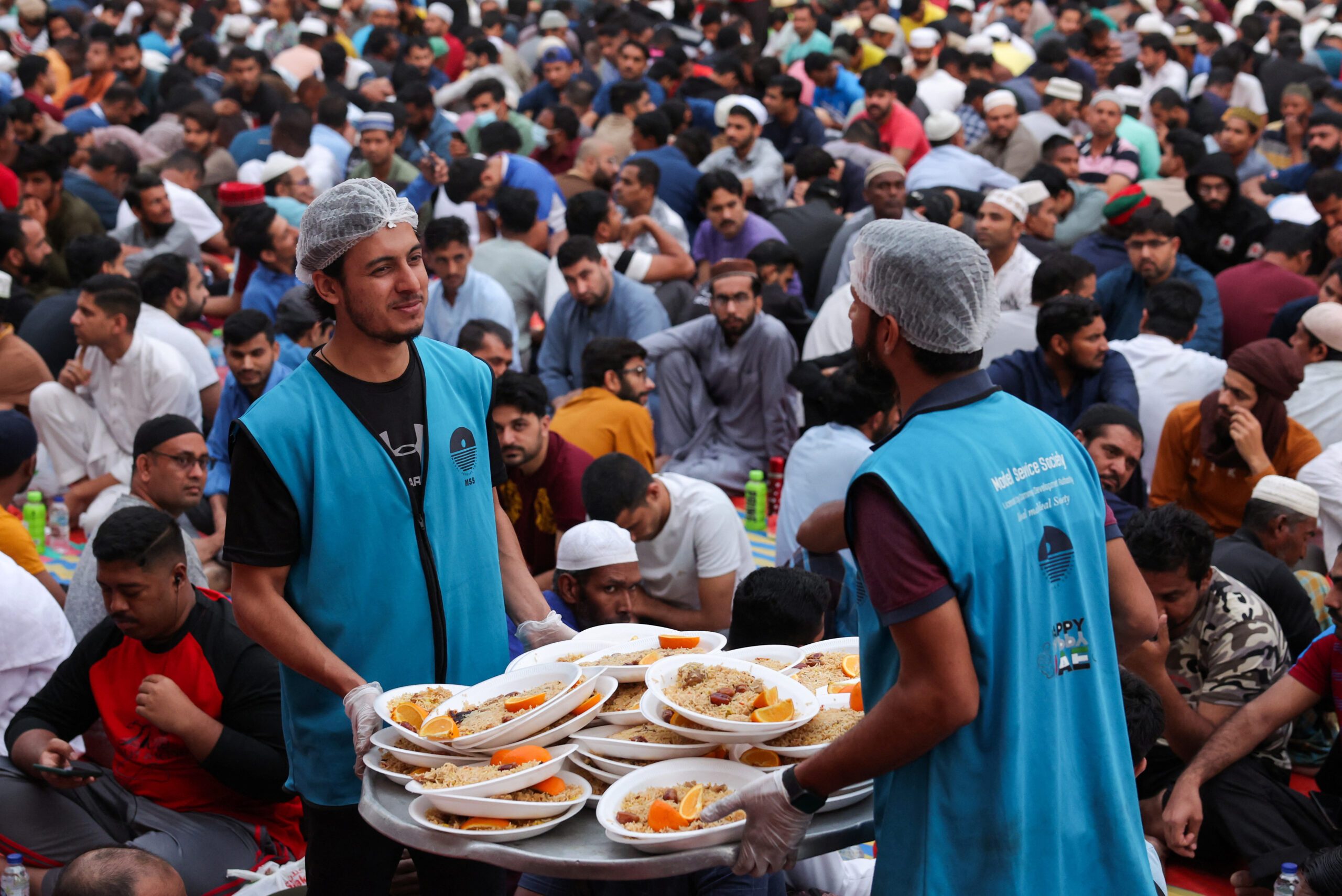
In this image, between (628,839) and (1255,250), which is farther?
(1255,250)

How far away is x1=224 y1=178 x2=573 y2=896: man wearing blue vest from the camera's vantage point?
2.22 meters

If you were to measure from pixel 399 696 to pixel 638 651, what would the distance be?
1.60ft

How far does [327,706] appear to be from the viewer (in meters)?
2.33

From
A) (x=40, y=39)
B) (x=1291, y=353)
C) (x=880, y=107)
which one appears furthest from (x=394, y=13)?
(x=1291, y=353)

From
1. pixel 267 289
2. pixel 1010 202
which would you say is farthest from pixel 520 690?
pixel 267 289

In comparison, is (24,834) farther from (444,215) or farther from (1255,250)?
(1255,250)

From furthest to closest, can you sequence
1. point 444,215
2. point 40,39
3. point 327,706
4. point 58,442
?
point 40,39 < point 444,215 < point 58,442 < point 327,706

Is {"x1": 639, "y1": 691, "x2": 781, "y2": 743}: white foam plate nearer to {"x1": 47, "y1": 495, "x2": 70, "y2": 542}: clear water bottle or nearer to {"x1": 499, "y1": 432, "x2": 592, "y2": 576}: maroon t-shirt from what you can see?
{"x1": 499, "y1": 432, "x2": 592, "y2": 576}: maroon t-shirt

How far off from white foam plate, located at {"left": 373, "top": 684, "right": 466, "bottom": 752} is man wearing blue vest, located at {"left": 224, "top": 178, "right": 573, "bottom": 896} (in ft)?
0.11

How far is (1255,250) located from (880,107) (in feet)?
10.6

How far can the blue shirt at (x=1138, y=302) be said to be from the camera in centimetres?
618

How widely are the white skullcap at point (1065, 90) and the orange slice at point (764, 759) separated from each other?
28.8 feet

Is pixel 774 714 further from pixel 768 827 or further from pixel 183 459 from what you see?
pixel 183 459

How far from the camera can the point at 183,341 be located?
616 centimetres
